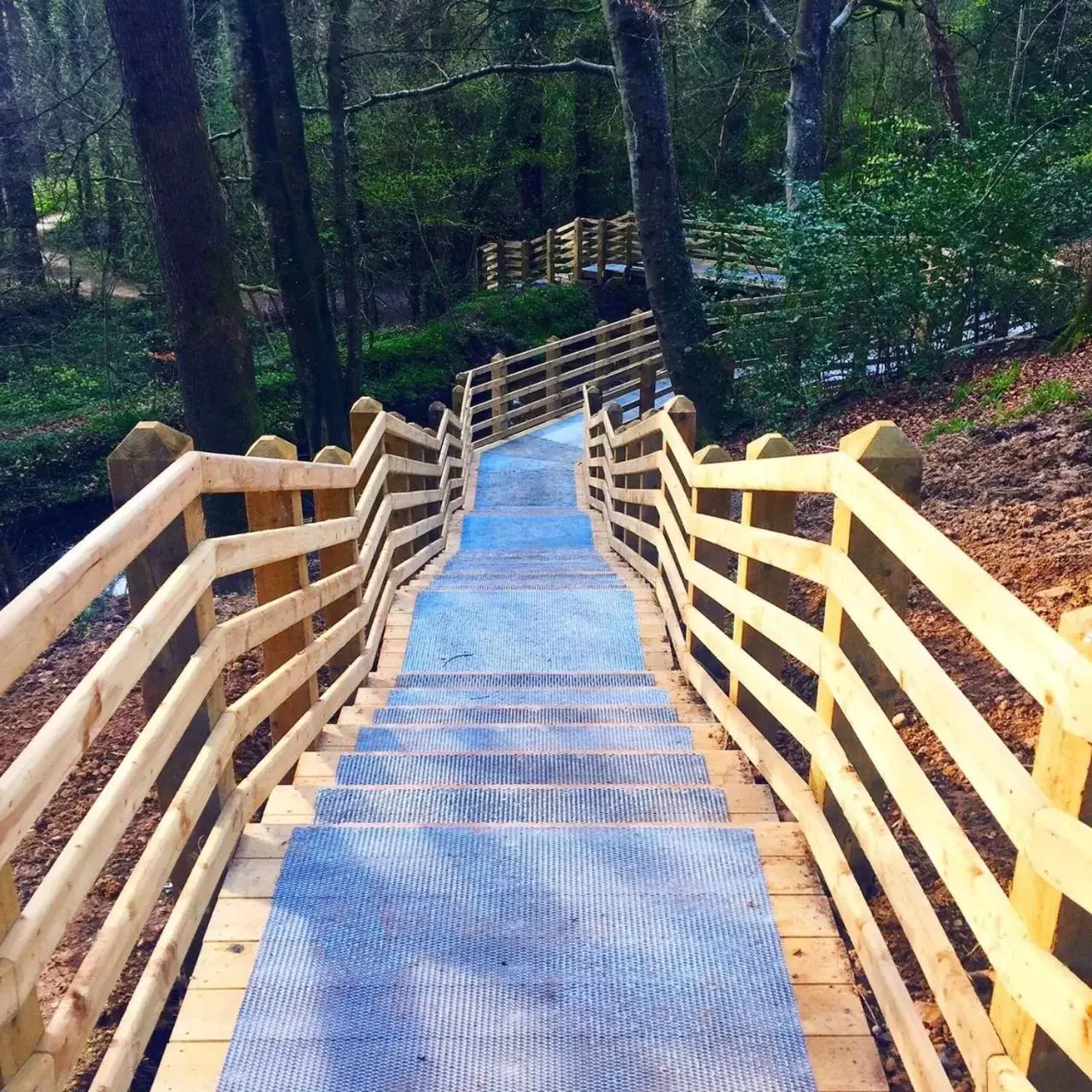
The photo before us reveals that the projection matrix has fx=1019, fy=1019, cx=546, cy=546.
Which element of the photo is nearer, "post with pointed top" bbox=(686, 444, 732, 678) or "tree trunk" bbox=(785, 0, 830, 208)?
"post with pointed top" bbox=(686, 444, 732, 678)

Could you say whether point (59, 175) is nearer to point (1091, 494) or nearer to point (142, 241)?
point (142, 241)

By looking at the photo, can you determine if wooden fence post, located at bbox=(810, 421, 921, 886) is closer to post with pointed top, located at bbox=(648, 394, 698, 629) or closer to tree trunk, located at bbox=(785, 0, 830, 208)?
post with pointed top, located at bbox=(648, 394, 698, 629)

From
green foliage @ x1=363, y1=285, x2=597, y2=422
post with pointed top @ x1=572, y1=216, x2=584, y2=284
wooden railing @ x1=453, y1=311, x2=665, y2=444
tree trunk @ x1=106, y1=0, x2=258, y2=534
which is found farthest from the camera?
post with pointed top @ x1=572, y1=216, x2=584, y2=284

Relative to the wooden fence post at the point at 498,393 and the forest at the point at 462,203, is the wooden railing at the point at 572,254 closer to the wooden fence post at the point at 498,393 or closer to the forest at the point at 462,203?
the forest at the point at 462,203

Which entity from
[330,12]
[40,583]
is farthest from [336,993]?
[330,12]

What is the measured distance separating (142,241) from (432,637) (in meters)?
12.3

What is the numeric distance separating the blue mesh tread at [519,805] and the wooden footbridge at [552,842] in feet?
0.03

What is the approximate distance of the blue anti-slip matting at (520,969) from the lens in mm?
1933

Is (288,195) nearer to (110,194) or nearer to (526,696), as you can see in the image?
(526,696)

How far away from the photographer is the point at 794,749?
163 inches

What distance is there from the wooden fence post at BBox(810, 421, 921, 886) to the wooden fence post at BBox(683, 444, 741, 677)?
64.4 inches

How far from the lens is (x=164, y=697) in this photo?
8.87 feet

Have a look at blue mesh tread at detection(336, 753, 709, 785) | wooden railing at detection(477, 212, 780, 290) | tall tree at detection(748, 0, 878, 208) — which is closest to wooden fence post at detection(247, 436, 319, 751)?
blue mesh tread at detection(336, 753, 709, 785)

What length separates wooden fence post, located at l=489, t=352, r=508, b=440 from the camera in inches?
584
